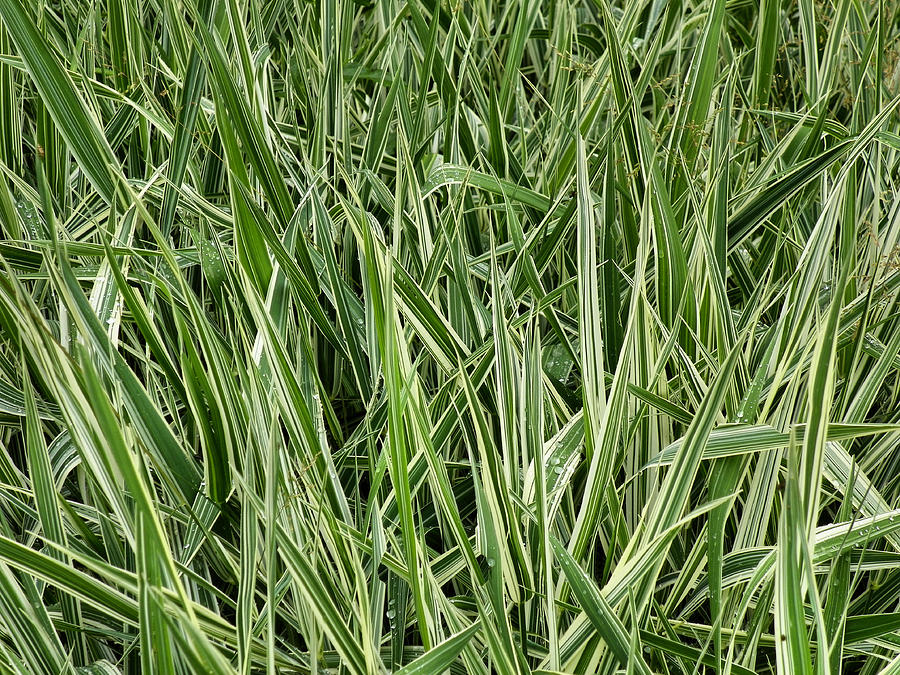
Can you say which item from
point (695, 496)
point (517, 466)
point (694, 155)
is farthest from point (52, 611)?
point (694, 155)

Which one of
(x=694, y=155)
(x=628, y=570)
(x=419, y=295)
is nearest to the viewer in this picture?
(x=628, y=570)

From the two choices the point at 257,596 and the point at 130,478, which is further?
the point at 257,596

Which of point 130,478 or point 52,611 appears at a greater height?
point 130,478

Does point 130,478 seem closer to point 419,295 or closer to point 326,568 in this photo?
point 326,568

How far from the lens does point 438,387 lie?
2.37 feet

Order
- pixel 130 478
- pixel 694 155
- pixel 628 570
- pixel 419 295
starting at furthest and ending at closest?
pixel 694 155 → pixel 419 295 → pixel 628 570 → pixel 130 478

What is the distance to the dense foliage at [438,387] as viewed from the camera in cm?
49

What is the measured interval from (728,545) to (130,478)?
19.2 inches

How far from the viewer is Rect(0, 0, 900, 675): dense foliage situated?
49cm

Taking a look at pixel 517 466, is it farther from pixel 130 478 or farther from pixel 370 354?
pixel 130 478

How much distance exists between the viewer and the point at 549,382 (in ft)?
2.25

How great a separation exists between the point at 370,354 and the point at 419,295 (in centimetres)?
7

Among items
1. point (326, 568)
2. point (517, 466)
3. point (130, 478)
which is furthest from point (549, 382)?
point (130, 478)

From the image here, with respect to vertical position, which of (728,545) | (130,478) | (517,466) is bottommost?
(728,545)
